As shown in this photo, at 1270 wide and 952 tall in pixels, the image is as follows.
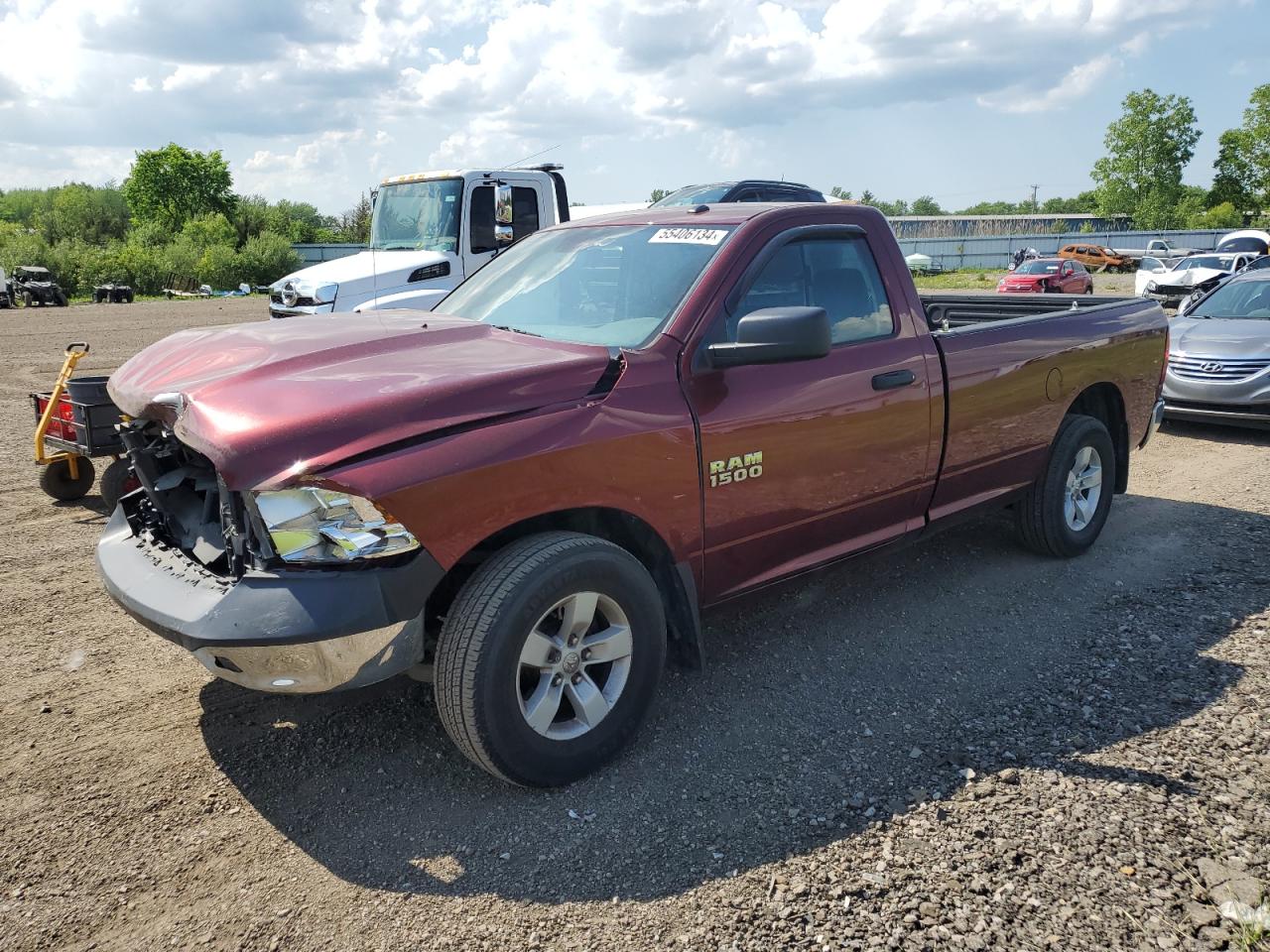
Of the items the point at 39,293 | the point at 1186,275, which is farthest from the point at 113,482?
the point at 39,293

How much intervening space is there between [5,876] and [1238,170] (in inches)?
3335

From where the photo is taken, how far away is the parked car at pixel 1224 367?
8.48 metres

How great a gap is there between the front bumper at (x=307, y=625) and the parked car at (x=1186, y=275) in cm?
2383

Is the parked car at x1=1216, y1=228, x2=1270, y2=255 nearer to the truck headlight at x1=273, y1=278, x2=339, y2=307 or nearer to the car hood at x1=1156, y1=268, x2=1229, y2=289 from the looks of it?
the car hood at x1=1156, y1=268, x2=1229, y2=289

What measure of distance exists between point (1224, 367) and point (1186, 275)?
18.4 meters

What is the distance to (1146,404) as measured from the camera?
5750 mm

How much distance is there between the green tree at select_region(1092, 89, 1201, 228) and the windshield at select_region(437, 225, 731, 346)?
79.9m

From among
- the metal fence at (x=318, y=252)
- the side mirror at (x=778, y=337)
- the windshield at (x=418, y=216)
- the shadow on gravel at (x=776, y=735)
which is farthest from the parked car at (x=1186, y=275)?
the metal fence at (x=318, y=252)

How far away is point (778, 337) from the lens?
3213 mm

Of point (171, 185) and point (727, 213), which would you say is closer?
A: point (727, 213)

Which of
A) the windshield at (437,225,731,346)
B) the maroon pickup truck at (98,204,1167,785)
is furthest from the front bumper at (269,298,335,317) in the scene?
the windshield at (437,225,731,346)

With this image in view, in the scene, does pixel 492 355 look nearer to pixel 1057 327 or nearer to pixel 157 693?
pixel 157 693

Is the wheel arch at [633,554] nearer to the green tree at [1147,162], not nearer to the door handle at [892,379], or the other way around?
the door handle at [892,379]

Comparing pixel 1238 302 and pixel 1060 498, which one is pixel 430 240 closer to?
pixel 1060 498
